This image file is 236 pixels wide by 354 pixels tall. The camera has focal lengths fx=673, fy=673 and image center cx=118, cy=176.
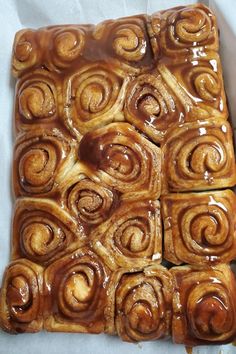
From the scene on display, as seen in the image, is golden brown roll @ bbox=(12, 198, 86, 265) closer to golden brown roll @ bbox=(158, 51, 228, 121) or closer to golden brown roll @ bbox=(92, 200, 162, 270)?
golden brown roll @ bbox=(92, 200, 162, 270)

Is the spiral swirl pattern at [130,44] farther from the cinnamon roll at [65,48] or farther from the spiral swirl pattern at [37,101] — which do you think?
the spiral swirl pattern at [37,101]

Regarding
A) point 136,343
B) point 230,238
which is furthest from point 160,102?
point 136,343

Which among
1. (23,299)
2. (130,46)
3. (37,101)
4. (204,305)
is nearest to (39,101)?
(37,101)

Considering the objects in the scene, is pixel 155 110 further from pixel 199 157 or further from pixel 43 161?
pixel 43 161

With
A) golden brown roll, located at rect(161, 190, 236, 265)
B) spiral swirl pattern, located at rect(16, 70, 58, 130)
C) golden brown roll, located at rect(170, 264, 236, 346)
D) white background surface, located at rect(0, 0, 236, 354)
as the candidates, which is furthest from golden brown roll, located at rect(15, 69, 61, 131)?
golden brown roll, located at rect(170, 264, 236, 346)

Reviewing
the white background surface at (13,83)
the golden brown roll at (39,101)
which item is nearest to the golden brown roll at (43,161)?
the golden brown roll at (39,101)

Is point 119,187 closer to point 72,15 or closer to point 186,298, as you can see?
point 186,298
